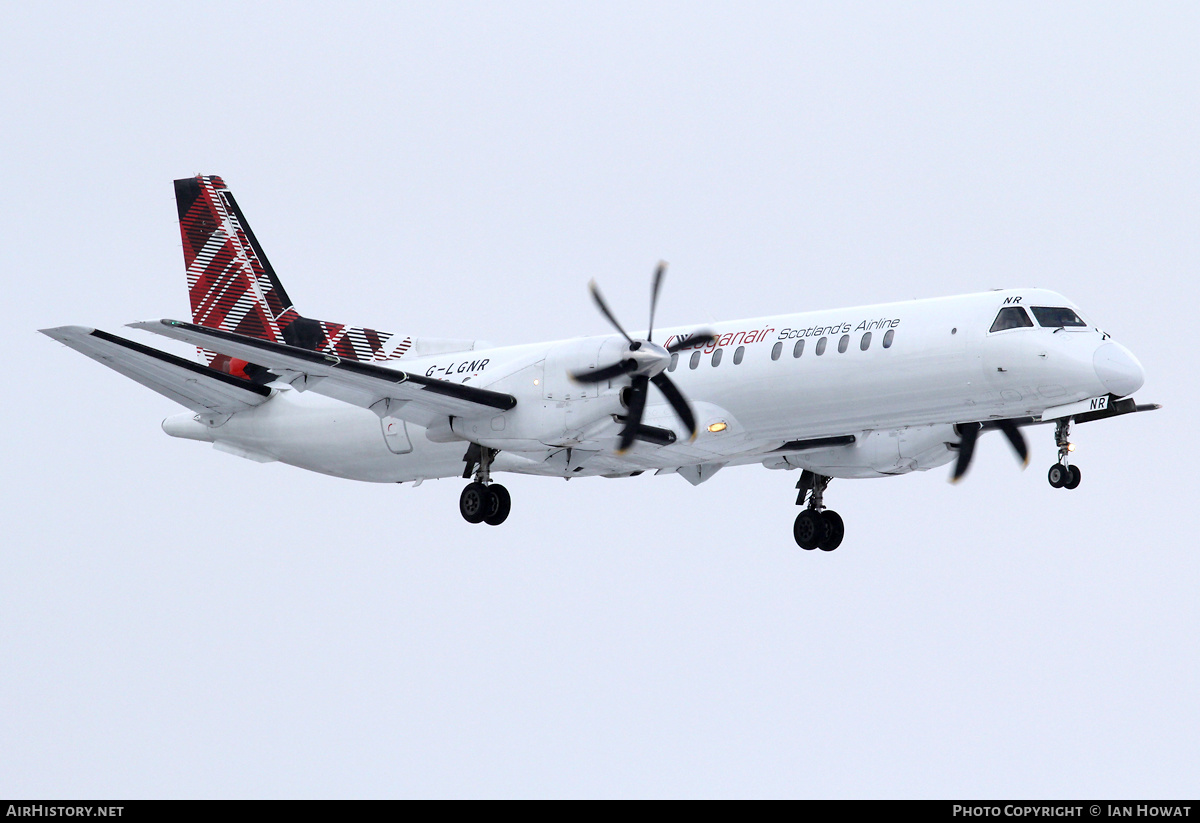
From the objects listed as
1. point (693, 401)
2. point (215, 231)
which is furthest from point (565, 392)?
point (215, 231)

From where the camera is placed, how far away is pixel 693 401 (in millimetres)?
29672

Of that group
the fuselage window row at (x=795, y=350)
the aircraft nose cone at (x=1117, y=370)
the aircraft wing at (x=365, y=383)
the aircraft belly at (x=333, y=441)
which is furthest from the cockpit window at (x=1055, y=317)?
the aircraft belly at (x=333, y=441)

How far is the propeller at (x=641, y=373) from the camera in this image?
92.2 feet

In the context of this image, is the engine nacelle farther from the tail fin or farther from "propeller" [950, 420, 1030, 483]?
the tail fin

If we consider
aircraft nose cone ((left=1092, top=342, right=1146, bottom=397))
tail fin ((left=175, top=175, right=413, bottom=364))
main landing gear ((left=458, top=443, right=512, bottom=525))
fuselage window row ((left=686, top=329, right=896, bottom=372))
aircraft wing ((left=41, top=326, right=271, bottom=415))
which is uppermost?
tail fin ((left=175, top=175, right=413, bottom=364))

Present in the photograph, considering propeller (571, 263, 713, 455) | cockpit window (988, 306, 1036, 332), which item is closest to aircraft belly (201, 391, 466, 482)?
propeller (571, 263, 713, 455)

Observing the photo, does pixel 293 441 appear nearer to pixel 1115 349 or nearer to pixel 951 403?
pixel 951 403

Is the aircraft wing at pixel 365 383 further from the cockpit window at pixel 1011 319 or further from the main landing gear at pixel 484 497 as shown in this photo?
the cockpit window at pixel 1011 319

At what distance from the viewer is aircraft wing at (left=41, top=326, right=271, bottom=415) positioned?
29.0 metres

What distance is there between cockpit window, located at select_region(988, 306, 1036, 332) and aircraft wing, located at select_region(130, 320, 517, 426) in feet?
28.5

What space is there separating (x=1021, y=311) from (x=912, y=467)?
5377 mm

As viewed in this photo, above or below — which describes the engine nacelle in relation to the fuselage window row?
below

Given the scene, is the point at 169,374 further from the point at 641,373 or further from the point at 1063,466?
the point at 1063,466
